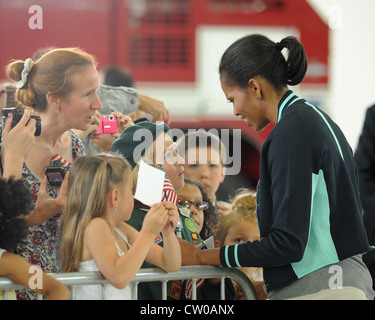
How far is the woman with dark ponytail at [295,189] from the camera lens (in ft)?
4.82

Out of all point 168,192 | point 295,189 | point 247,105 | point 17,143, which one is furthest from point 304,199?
point 17,143

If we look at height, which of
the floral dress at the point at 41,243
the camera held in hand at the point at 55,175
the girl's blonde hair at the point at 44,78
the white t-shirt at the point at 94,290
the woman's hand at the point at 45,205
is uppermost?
the girl's blonde hair at the point at 44,78

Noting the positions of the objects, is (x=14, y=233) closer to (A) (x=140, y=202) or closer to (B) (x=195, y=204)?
(A) (x=140, y=202)

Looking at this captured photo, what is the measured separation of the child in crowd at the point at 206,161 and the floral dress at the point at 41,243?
442 millimetres

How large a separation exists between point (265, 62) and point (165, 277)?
2.23ft

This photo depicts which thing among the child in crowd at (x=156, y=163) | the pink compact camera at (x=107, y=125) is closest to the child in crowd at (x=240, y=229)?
the child in crowd at (x=156, y=163)

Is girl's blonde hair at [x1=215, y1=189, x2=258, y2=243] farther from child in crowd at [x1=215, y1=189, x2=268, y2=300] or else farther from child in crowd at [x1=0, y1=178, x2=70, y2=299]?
child in crowd at [x1=0, y1=178, x2=70, y2=299]

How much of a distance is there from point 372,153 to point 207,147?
2.82ft

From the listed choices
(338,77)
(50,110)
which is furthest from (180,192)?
(338,77)

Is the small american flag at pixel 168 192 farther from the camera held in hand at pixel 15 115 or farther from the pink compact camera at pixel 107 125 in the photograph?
the camera held in hand at pixel 15 115

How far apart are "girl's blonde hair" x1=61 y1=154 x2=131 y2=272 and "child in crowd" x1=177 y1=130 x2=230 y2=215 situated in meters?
0.35

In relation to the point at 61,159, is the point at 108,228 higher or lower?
lower

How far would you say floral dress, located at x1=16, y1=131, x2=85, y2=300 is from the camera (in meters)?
1.57

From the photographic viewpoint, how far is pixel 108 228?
157 centimetres
